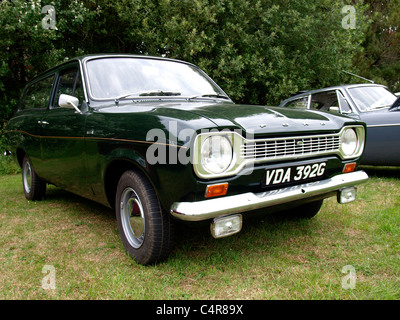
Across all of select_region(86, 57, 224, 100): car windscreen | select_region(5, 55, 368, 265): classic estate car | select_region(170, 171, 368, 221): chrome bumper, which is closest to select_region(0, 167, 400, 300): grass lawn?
select_region(5, 55, 368, 265): classic estate car

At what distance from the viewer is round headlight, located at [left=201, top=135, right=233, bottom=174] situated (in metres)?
1.94

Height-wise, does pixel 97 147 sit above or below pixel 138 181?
above

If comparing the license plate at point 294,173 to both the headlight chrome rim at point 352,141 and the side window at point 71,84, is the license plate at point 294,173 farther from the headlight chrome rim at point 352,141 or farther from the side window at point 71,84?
the side window at point 71,84

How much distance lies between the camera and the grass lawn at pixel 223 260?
6.75 ft

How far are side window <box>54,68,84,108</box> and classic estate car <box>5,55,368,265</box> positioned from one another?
2 centimetres

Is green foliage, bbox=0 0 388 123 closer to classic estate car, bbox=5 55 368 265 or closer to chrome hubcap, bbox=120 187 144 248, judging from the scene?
classic estate car, bbox=5 55 368 265

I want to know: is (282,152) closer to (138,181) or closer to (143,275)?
(138,181)

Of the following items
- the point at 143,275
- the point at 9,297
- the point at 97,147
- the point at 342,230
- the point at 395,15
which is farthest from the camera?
the point at 395,15

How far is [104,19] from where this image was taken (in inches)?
374

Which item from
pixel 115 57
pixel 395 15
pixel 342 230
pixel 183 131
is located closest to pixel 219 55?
pixel 115 57

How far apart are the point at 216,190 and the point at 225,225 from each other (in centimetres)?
23

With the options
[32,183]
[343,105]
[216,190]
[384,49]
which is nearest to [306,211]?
[216,190]

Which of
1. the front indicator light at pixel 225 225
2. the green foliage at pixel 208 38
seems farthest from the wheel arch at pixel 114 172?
the green foliage at pixel 208 38
